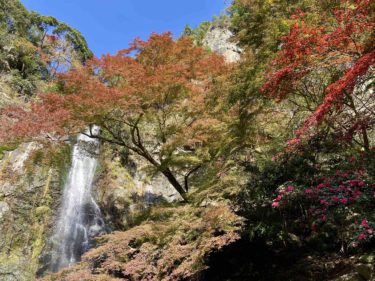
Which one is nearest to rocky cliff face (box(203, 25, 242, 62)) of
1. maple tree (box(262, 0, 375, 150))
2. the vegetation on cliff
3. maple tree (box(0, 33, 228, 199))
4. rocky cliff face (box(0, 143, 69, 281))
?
the vegetation on cliff

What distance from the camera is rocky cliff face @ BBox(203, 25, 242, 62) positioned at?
78.3 feet

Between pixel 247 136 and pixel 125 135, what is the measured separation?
14.0ft

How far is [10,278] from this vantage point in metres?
8.23

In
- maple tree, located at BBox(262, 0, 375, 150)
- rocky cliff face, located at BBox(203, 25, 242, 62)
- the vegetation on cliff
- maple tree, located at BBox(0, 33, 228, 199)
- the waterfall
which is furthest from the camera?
rocky cliff face, located at BBox(203, 25, 242, 62)

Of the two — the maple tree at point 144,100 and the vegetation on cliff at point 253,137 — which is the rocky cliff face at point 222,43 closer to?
the vegetation on cliff at point 253,137

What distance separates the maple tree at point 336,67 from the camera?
4.89 m

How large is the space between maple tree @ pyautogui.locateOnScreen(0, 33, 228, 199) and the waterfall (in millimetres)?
2552

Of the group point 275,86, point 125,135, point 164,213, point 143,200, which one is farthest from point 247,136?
point 143,200

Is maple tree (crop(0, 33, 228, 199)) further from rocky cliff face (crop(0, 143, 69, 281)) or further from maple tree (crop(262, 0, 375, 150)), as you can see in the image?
maple tree (crop(262, 0, 375, 150))

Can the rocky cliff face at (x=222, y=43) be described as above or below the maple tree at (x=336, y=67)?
above

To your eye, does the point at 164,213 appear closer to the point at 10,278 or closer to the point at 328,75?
the point at 10,278

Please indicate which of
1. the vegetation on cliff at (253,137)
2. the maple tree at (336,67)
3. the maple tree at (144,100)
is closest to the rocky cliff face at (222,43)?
the vegetation on cliff at (253,137)

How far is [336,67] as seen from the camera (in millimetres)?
6691

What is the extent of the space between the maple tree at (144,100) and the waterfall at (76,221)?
255 cm
